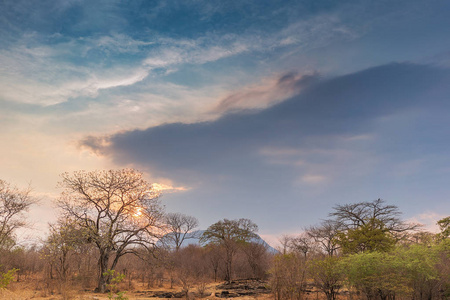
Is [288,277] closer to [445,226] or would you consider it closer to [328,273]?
[328,273]

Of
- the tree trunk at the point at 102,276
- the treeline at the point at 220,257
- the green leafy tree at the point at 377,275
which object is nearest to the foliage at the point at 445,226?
the treeline at the point at 220,257

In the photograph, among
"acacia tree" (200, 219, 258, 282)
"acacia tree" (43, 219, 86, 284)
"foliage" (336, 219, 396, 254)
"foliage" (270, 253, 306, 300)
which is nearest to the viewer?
"foliage" (270, 253, 306, 300)

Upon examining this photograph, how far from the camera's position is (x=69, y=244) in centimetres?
2662

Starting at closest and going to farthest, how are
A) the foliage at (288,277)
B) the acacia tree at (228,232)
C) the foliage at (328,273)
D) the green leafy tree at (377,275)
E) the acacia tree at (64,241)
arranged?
the green leafy tree at (377,275), the foliage at (328,273), the foliage at (288,277), the acacia tree at (64,241), the acacia tree at (228,232)

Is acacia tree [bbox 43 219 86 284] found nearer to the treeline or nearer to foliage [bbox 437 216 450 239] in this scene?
the treeline

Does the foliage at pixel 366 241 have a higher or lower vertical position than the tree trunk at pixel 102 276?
higher

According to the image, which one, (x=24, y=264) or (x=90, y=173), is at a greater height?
(x=90, y=173)

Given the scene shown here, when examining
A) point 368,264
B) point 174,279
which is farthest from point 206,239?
point 368,264

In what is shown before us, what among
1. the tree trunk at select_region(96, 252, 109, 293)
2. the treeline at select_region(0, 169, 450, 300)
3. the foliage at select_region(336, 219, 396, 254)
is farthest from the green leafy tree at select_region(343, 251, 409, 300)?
the tree trunk at select_region(96, 252, 109, 293)

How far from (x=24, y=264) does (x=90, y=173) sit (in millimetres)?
25922

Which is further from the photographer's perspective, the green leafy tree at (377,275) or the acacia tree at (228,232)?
the acacia tree at (228,232)

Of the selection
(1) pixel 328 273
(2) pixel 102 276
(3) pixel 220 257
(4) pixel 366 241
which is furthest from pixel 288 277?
(3) pixel 220 257

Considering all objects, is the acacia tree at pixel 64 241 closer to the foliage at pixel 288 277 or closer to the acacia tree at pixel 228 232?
the foliage at pixel 288 277

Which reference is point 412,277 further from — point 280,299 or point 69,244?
point 69,244
